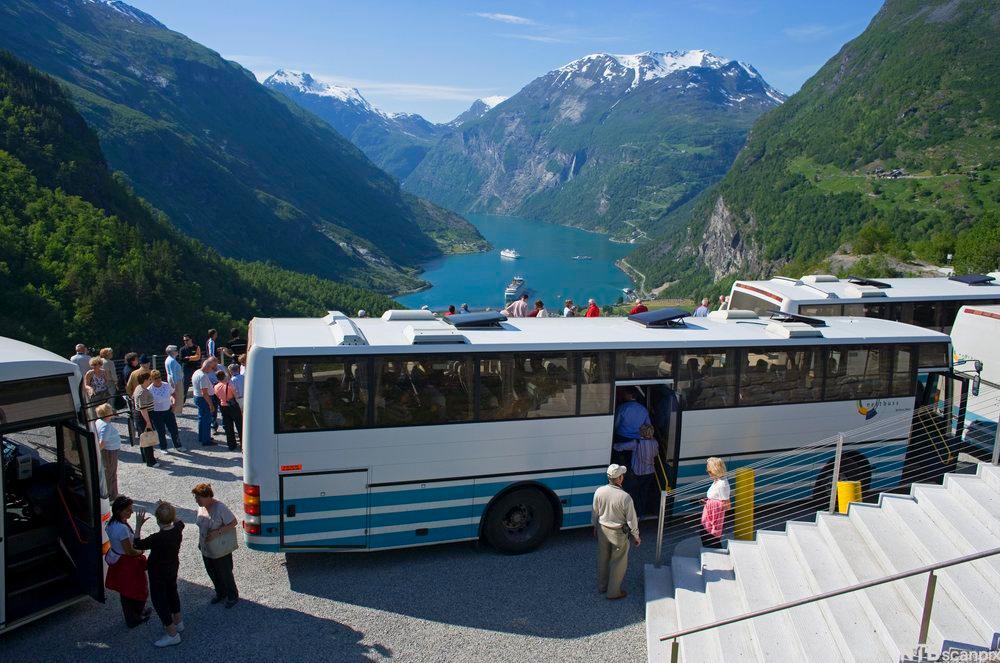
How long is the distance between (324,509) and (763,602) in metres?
5.66

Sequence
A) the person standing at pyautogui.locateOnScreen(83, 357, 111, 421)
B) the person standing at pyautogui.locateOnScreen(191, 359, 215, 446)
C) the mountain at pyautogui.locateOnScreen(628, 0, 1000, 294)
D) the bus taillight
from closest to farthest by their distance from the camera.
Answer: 1. the bus taillight
2. the person standing at pyautogui.locateOnScreen(83, 357, 111, 421)
3. the person standing at pyautogui.locateOnScreen(191, 359, 215, 446)
4. the mountain at pyautogui.locateOnScreen(628, 0, 1000, 294)

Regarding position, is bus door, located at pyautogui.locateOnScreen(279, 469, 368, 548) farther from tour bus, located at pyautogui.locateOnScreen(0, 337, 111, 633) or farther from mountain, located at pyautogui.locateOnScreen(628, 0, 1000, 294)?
mountain, located at pyautogui.locateOnScreen(628, 0, 1000, 294)

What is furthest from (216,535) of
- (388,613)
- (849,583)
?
(849,583)

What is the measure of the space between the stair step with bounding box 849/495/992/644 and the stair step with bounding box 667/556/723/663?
6.79 feet

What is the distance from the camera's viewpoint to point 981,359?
1555 centimetres

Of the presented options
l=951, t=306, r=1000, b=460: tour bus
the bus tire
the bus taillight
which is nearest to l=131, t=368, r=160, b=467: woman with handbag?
the bus taillight

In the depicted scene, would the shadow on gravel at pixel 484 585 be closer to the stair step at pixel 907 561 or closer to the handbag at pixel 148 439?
the stair step at pixel 907 561

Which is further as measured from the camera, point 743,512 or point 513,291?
point 513,291

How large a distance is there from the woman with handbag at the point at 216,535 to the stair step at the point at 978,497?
29.2 feet

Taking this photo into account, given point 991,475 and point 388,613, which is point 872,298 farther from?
point 388,613

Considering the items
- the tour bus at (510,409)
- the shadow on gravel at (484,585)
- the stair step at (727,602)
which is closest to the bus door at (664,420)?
the tour bus at (510,409)

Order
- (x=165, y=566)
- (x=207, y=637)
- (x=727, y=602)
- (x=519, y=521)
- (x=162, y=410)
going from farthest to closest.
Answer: (x=162, y=410), (x=519, y=521), (x=727, y=602), (x=207, y=637), (x=165, y=566)

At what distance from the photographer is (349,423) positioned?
941cm

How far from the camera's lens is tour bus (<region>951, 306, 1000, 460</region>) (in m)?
13.6
